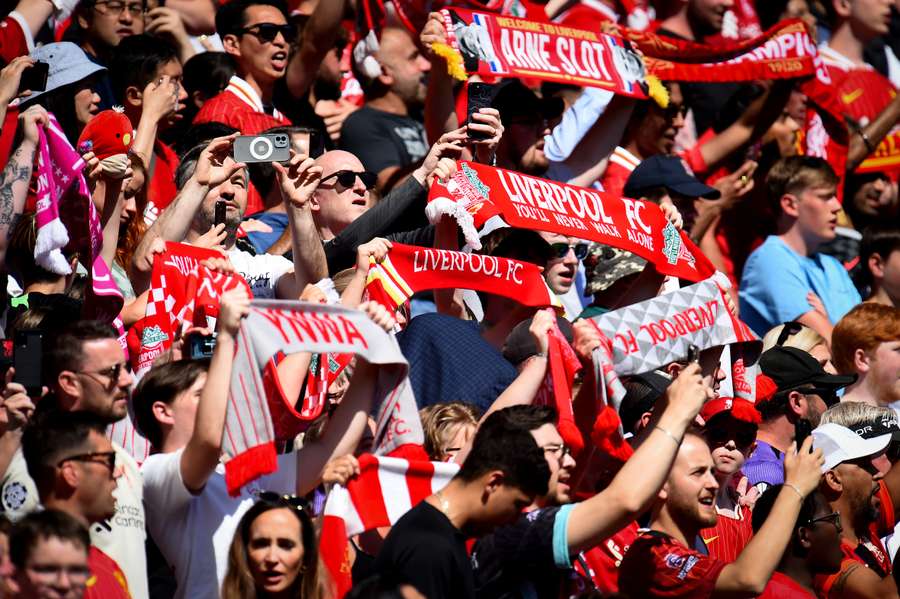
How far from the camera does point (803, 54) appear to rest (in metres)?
9.98

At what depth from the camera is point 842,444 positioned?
705cm

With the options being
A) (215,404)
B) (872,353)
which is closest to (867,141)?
(872,353)

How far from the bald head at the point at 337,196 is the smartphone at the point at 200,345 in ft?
4.95

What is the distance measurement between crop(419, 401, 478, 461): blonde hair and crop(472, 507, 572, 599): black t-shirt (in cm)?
70

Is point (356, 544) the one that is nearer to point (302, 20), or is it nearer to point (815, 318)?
point (815, 318)

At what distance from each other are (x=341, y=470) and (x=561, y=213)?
2.19 meters

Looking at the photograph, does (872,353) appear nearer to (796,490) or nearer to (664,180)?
(664,180)

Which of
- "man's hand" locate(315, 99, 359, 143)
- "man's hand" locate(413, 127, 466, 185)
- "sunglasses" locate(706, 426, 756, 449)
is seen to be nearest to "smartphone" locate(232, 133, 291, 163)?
"man's hand" locate(413, 127, 466, 185)

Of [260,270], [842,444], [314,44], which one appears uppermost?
[260,270]

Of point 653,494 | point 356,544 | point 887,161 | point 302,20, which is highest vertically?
point 653,494

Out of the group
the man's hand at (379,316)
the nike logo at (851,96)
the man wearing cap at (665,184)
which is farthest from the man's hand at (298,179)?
the nike logo at (851,96)

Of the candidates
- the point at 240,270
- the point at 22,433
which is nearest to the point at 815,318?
the point at 240,270

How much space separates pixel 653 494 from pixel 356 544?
105cm

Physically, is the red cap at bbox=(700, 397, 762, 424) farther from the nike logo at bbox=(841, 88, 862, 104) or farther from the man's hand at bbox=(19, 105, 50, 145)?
the nike logo at bbox=(841, 88, 862, 104)
